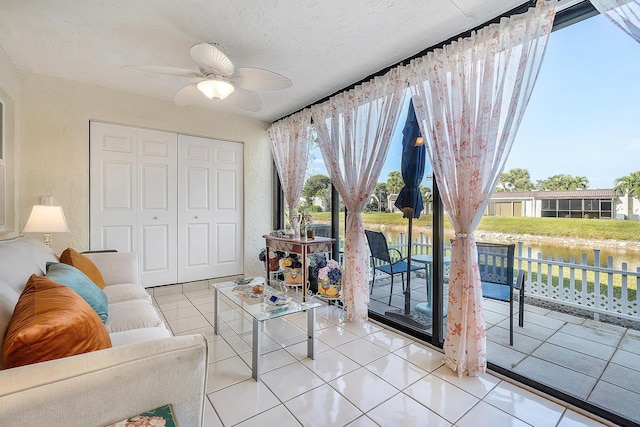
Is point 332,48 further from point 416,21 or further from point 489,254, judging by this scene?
point 489,254

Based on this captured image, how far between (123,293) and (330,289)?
1.83m

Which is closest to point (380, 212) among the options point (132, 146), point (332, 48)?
point (332, 48)

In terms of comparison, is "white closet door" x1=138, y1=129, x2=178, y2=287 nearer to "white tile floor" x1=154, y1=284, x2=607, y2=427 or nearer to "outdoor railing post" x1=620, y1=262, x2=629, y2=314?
"white tile floor" x1=154, y1=284, x2=607, y2=427

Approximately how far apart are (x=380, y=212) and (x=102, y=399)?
254 cm

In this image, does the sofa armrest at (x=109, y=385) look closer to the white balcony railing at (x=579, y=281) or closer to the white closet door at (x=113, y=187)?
the white balcony railing at (x=579, y=281)

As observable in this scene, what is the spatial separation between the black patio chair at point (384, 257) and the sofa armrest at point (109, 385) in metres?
2.15

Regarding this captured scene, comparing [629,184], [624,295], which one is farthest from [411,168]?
[624,295]

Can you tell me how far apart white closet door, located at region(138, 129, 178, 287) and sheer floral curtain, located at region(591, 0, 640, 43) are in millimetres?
3985

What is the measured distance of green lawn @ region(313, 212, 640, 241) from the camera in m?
1.76

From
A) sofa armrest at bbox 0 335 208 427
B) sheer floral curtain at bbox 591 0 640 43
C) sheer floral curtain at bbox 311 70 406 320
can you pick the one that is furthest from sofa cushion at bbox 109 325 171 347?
sheer floral curtain at bbox 591 0 640 43

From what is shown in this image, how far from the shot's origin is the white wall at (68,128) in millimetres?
2818

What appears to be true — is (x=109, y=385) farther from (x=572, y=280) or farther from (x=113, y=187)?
(x=572, y=280)

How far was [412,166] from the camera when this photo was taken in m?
2.58

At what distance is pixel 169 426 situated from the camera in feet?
2.74
